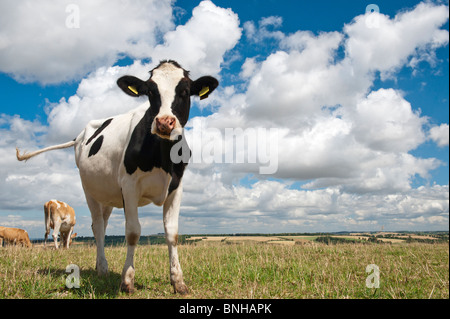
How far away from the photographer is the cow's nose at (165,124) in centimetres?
498

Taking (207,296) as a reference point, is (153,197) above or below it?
above

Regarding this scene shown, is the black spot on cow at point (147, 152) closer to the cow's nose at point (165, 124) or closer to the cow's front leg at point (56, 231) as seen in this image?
the cow's nose at point (165, 124)

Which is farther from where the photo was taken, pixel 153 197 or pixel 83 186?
pixel 83 186

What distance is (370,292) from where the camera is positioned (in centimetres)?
546

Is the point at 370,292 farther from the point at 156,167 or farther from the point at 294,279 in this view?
the point at 156,167

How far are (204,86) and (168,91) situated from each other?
3.39 feet

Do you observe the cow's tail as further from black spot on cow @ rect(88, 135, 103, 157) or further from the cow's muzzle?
the cow's muzzle

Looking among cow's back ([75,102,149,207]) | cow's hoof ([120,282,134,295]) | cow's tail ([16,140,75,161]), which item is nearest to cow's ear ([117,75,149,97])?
cow's back ([75,102,149,207])

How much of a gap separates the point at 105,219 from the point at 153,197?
3.13m

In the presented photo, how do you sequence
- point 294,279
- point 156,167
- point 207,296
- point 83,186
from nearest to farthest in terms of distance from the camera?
1. point 207,296
2. point 156,167
3. point 294,279
4. point 83,186

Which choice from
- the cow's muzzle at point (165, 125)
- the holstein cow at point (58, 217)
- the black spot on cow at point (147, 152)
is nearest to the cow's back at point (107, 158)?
the black spot on cow at point (147, 152)

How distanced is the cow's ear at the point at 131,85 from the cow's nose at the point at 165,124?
128 cm

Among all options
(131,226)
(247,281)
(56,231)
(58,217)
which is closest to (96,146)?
(131,226)
